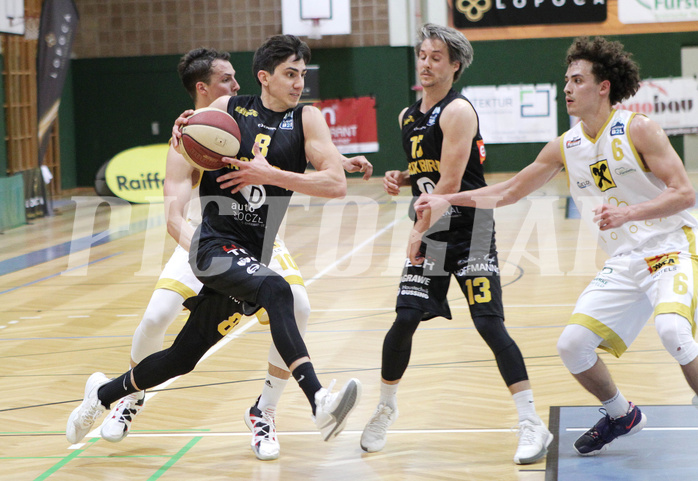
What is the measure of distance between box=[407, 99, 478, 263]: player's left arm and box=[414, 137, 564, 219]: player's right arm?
0.05 meters

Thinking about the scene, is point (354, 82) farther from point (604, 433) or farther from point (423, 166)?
point (604, 433)

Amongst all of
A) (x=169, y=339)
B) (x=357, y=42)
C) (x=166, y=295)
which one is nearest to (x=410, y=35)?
(x=357, y=42)

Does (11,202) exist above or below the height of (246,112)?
below

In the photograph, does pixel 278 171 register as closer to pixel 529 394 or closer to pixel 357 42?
pixel 529 394

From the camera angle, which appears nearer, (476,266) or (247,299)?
(247,299)

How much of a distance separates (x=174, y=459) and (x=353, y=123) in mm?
15316

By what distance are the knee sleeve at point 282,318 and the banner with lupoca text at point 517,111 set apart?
15.3m

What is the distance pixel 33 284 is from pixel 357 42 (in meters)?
11.6

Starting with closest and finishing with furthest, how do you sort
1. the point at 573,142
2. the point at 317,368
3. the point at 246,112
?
the point at 573,142 → the point at 246,112 → the point at 317,368

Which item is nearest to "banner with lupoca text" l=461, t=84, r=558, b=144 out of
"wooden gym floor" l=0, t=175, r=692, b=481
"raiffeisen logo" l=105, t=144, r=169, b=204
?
"raiffeisen logo" l=105, t=144, r=169, b=204

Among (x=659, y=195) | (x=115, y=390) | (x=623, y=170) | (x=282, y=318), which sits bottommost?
(x=115, y=390)

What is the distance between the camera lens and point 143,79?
18891 mm

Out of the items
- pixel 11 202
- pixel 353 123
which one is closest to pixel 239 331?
pixel 11 202

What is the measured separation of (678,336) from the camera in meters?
3.15
